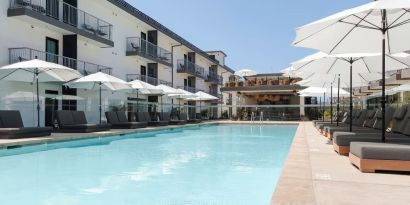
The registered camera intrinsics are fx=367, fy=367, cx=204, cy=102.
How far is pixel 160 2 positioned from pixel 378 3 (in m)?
21.5

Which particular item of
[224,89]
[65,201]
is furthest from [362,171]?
[224,89]

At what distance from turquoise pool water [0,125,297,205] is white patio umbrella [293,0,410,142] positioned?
2471 mm

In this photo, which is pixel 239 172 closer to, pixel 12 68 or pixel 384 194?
pixel 384 194

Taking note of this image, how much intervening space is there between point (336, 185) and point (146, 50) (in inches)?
928

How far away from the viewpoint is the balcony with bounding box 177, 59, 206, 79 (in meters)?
34.7

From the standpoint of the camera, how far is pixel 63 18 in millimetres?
17953

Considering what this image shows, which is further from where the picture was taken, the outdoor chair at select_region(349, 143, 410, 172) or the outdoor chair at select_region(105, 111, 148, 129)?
the outdoor chair at select_region(105, 111, 148, 129)

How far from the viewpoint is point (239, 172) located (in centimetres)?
700

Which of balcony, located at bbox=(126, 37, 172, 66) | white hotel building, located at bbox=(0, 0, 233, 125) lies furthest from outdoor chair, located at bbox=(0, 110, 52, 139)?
balcony, located at bbox=(126, 37, 172, 66)

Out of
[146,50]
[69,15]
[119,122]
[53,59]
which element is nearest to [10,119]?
[119,122]

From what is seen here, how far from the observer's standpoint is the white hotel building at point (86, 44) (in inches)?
585

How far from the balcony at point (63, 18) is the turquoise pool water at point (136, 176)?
23.9 feet

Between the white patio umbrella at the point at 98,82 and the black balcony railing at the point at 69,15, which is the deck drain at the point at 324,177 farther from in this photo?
the black balcony railing at the point at 69,15

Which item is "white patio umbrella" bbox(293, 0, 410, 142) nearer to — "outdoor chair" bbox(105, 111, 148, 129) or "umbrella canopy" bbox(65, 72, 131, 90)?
"umbrella canopy" bbox(65, 72, 131, 90)
